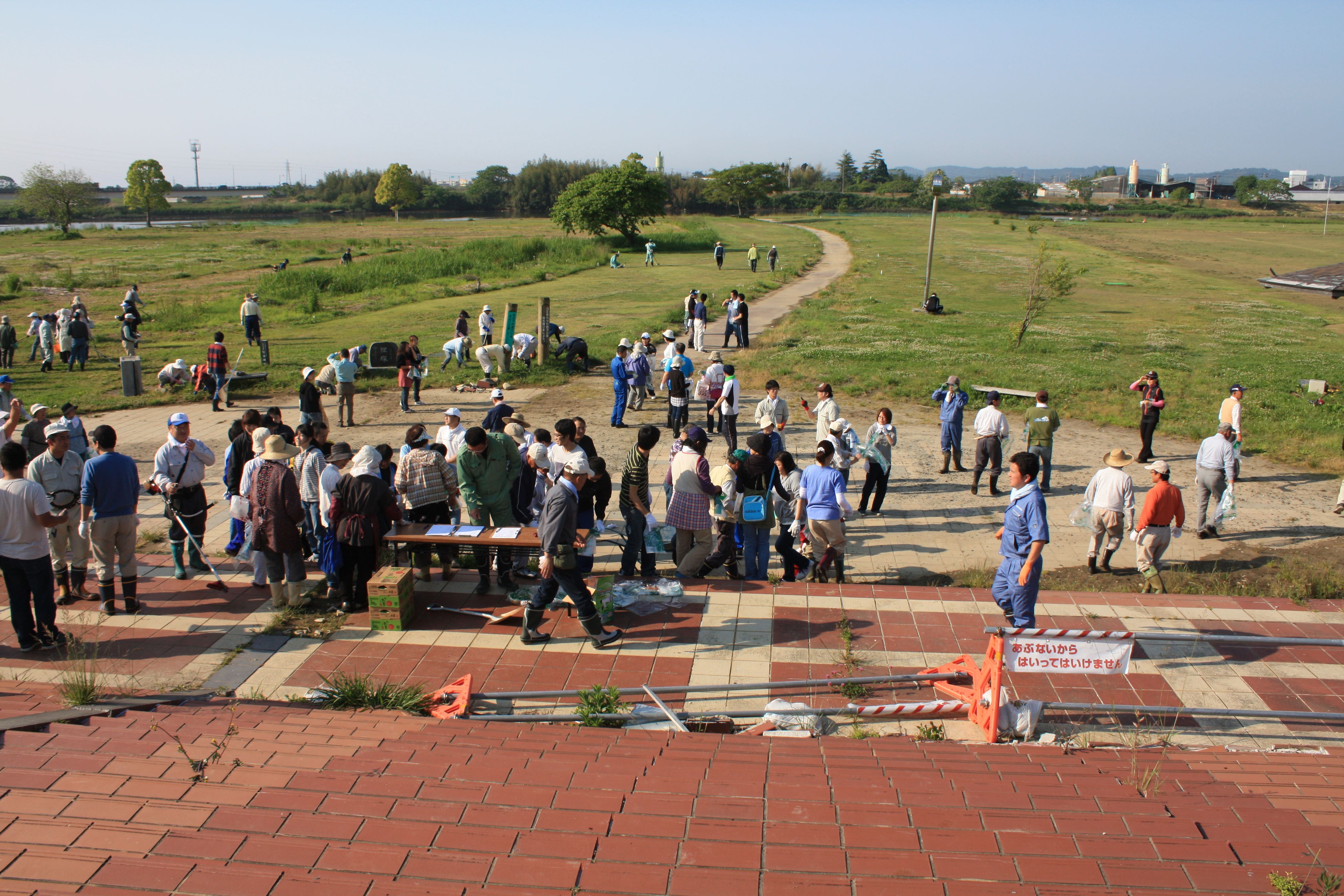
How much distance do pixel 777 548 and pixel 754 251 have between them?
3285 centimetres

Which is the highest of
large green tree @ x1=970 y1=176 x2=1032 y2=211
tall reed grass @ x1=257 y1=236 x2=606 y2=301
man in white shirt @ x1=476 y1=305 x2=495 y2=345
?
large green tree @ x1=970 y1=176 x2=1032 y2=211

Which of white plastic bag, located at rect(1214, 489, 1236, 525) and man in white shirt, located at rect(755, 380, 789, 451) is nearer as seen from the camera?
white plastic bag, located at rect(1214, 489, 1236, 525)

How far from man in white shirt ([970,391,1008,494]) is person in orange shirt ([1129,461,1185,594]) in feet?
10.5

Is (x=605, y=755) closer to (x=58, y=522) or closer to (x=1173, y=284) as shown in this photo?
(x=58, y=522)

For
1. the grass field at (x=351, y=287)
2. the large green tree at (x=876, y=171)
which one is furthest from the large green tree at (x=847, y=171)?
the grass field at (x=351, y=287)

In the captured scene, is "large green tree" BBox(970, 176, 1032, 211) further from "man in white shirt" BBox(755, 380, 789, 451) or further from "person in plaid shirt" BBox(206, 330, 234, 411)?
→ "man in white shirt" BBox(755, 380, 789, 451)

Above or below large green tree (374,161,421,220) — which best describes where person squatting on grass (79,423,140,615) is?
below

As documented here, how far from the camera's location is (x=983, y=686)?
6363 millimetres

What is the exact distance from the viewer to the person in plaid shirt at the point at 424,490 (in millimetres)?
9125

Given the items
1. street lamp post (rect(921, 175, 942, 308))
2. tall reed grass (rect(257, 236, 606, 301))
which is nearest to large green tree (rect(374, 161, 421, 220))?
tall reed grass (rect(257, 236, 606, 301))

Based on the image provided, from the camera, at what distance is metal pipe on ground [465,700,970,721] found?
620 centimetres

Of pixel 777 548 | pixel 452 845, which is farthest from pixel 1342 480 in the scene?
pixel 452 845

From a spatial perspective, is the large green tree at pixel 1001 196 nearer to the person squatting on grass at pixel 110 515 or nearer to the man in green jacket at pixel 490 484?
the man in green jacket at pixel 490 484

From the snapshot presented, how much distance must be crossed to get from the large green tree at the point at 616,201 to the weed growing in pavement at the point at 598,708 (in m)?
45.7
